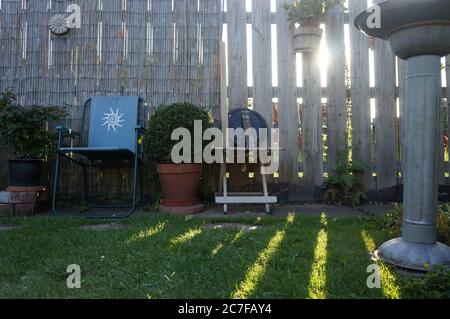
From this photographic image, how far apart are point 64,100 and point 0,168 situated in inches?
37.1

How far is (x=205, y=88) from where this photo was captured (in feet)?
12.7

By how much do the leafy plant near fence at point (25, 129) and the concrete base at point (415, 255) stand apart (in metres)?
2.93

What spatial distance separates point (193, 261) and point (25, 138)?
2.37 m

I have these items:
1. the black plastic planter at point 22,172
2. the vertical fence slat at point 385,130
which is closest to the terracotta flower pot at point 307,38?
the vertical fence slat at point 385,130

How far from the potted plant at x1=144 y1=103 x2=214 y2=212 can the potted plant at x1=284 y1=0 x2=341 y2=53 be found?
4.14 feet

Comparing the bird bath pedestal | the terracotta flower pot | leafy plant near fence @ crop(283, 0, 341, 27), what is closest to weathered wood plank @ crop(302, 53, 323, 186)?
the terracotta flower pot

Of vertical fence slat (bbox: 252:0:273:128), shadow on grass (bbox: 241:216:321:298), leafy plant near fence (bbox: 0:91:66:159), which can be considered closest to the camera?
shadow on grass (bbox: 241:216:321:298)

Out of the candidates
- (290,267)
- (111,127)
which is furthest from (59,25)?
(290,267)

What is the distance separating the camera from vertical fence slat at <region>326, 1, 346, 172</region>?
3807 mm

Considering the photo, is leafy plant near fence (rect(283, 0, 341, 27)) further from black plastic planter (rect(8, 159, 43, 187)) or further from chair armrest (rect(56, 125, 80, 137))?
black plastic planter (rect(8, 159, 43, 187))

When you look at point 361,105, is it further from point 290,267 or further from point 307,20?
point 290,267

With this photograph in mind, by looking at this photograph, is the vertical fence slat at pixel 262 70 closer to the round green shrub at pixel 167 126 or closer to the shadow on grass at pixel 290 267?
the round green shrub at pixel 167 126

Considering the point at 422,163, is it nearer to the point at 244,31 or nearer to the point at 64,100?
the point at 244,31

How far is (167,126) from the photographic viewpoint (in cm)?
321
